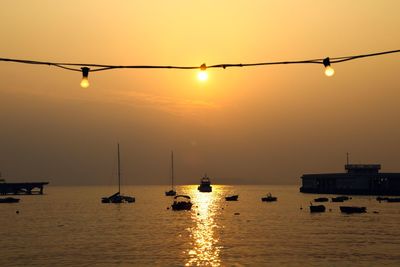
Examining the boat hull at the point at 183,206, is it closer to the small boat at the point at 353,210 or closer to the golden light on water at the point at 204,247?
the small boat at the point at 353,210

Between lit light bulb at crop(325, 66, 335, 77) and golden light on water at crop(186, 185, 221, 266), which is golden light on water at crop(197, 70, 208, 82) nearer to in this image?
lit light bulb at crop(325, 66, 335, 77)

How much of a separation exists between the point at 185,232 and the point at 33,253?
3245cm

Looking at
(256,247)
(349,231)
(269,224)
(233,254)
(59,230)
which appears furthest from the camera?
(269,224)

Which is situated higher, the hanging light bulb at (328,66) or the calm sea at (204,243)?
the hanging light bulb at (328,66)

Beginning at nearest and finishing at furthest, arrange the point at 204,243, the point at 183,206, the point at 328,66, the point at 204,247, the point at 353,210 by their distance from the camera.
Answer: the point at 328,66 → the point at 204,247 → the point at 204,243 → the point at 353,210 → the point at 183,206

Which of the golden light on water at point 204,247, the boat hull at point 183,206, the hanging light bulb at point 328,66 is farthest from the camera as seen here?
the boat hull at point 183,206

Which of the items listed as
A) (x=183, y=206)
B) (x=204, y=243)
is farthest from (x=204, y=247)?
(x=183, y=206)

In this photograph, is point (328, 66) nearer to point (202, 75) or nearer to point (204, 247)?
point (202, 75)

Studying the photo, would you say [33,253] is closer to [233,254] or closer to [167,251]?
[167,251]

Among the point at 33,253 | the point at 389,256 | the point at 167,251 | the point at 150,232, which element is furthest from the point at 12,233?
the point at 389,256

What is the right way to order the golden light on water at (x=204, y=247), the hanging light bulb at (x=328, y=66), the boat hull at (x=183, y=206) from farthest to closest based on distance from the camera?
the boat hull at (x=183, y=206)
the golden light on water at (x=204, y=247)
the hanging light bulb at (x=328, y=66)

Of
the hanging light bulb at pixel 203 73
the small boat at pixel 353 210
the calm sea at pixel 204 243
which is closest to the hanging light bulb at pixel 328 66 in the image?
the hanging light bulb at pixel 203 73

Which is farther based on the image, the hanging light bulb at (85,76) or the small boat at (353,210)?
the small boat at (353,210)

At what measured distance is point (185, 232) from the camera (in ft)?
309
